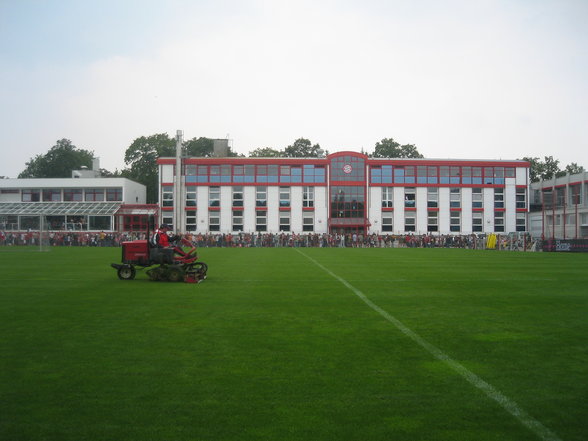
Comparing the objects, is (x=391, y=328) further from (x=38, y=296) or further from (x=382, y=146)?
(x=382, y=146)

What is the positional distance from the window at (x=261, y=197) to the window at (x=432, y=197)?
2218cm

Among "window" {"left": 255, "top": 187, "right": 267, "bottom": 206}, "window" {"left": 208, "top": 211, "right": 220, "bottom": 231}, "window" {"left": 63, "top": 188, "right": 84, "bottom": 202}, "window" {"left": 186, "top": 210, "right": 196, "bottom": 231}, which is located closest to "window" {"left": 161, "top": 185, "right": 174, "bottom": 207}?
"window" {"left": 186, "top": 210, "right": 196, "bottom": 231}

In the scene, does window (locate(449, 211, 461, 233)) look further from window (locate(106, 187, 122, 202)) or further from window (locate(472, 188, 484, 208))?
window (locate(106, 187, 122, 202))

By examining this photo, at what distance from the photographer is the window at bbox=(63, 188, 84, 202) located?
7306 cm

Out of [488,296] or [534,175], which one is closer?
[488,296]

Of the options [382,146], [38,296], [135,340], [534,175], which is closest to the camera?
[135,340]

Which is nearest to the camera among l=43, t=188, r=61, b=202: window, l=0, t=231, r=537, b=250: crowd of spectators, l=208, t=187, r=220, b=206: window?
l=0, t=231, r=537, b=250: crowd of spectators

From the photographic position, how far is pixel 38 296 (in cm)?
1252

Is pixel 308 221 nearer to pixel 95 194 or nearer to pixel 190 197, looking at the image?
pixel 190 197

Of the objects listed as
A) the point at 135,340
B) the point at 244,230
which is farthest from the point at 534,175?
the point at 135,340

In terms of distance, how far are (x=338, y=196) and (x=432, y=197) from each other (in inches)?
505

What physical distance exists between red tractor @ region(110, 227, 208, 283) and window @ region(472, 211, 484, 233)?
58.8 metres

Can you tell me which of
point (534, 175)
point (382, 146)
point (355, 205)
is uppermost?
point (382, 146)

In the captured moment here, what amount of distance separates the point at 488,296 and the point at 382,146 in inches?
3848
